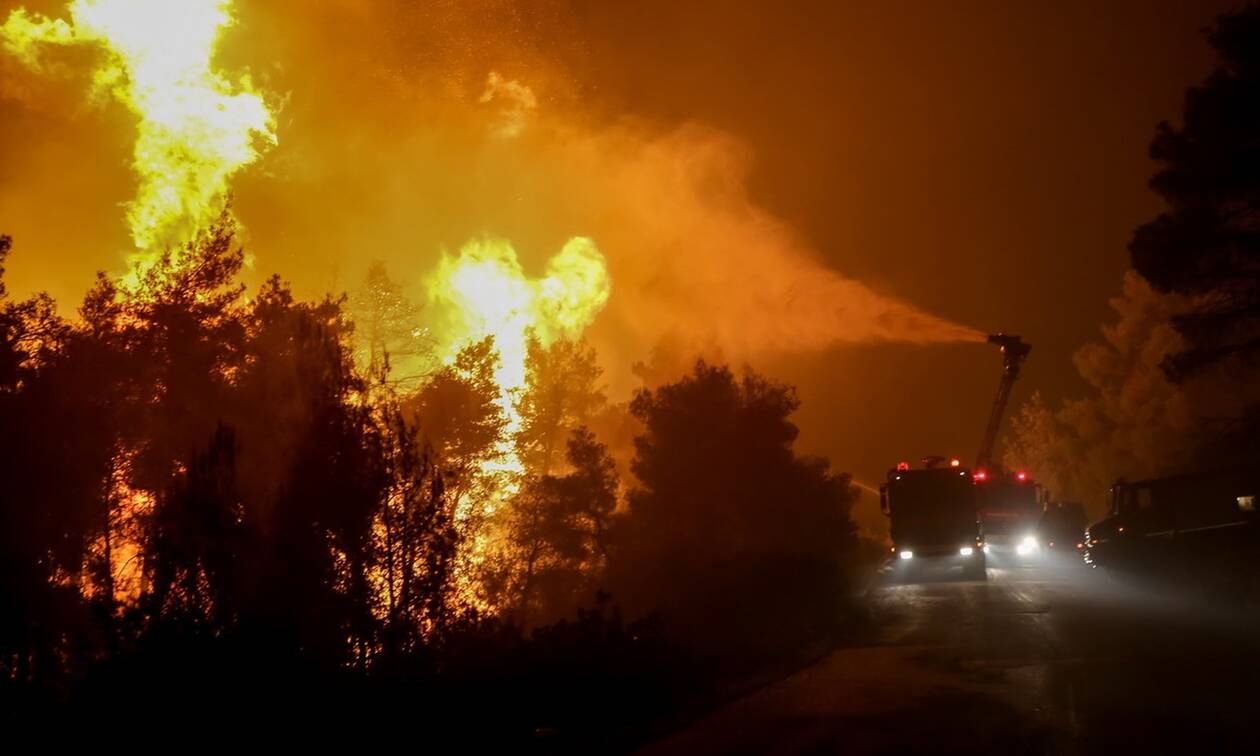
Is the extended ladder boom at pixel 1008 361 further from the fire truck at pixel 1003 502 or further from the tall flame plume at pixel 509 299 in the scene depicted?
the tall flame plume at pixel 509 299

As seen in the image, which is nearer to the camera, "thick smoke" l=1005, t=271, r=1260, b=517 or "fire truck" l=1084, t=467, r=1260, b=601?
"fire truck" l=1084, t=467, r=1260, b=601

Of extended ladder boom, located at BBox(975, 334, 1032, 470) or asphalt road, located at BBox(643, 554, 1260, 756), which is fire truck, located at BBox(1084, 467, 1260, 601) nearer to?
asphalt road, located at BBox(643, 554, 1260, 756)

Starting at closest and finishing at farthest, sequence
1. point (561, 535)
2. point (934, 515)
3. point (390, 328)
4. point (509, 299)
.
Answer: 1. point (561, 535)
2. point (934, 515)
3. point (390, 328)
4. point (509, 299)

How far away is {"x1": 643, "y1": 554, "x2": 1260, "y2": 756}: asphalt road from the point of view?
10156 mm

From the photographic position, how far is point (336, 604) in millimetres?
11320

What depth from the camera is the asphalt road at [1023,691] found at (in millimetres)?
10156

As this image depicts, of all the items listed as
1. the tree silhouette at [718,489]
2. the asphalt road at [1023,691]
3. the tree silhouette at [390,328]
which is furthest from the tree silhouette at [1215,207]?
the tree silhouette at [390,328]

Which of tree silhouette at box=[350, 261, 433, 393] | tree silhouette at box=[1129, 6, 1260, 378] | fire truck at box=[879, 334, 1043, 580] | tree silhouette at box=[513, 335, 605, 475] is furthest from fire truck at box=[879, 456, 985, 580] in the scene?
tree silhouette at box=[513, 335, 605, 475]

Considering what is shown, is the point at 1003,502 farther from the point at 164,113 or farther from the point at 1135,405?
A: the point at 164,113

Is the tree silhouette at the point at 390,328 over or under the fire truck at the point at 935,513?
over

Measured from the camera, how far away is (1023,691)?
12.9 meters

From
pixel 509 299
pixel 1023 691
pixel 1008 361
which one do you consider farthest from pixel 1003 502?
pixel 1023 691

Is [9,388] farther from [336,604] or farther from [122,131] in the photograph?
[122,131]

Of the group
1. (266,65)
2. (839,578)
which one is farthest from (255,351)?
(266,65)
